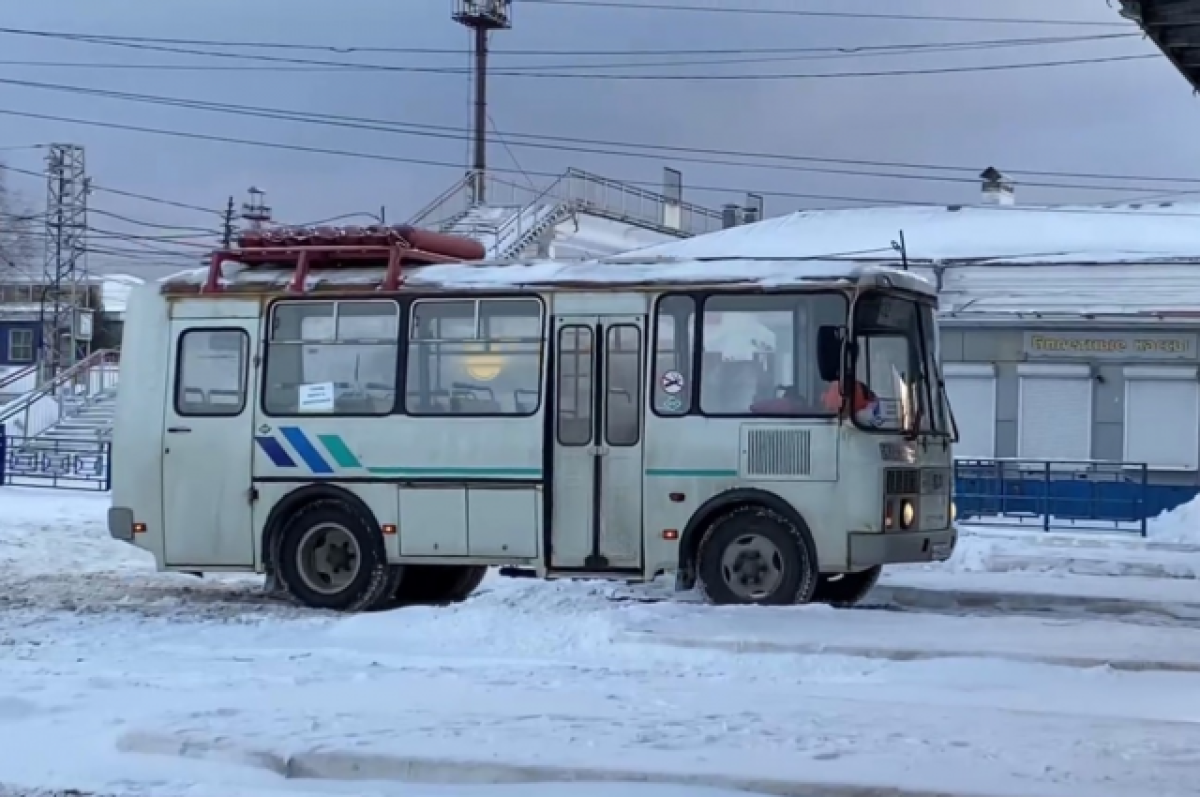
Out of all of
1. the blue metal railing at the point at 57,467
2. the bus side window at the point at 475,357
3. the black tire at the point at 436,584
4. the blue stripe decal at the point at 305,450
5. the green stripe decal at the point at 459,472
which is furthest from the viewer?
the blue metal railing at the point at 57,467

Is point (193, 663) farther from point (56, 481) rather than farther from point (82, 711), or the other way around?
A: point (56, 481)

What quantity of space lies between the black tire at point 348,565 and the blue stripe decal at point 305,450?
1.01ft

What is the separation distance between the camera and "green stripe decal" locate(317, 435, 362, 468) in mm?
Answer: 15320

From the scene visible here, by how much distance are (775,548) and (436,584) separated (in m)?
3.87

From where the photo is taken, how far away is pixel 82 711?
390 inches

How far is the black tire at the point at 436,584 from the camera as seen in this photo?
16281 mm

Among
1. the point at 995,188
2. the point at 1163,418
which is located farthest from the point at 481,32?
the point at 1163,418

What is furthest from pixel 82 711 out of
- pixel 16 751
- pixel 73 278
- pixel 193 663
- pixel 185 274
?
pixel 73 278

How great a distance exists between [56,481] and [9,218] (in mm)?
45583

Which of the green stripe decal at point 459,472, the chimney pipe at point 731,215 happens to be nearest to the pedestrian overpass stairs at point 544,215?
the chimney pipe at point 731,215

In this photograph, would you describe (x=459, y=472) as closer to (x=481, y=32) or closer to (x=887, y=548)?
(x=887, y=548)

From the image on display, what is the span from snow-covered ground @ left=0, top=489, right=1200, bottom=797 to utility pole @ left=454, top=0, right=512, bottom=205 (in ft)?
137

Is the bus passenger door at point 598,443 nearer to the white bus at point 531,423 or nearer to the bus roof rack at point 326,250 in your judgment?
the white bus at point 531,423

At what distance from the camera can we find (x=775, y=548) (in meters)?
14.3
